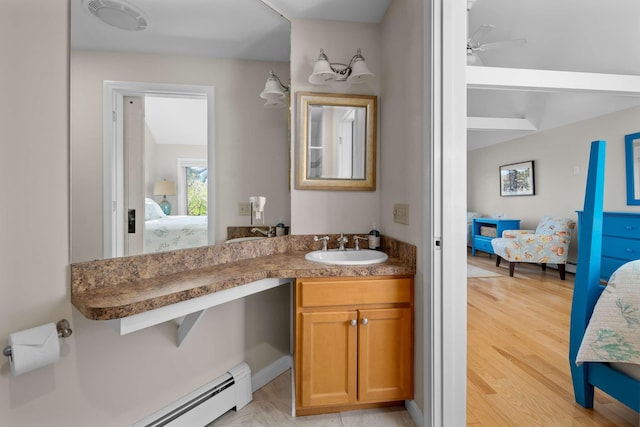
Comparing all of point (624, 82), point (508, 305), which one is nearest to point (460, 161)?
point (624, 82)

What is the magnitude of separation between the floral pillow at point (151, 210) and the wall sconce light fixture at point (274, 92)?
2.87 ft

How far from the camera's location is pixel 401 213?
1865mm

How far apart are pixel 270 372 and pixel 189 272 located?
925mm

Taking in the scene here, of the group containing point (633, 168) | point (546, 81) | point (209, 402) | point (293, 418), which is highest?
point (546, 81)

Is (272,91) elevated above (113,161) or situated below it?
above

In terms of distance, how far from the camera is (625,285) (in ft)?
4.91

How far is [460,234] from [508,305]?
239cm

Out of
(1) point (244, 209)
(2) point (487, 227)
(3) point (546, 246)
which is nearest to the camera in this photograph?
(1) point (244, 209)

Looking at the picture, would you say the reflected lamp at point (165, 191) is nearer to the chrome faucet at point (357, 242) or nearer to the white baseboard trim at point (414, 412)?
the chrome faucet at point (357, 242)

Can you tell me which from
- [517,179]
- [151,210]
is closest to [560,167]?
[517,179]

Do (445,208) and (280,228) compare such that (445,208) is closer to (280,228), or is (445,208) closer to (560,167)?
(280,228)

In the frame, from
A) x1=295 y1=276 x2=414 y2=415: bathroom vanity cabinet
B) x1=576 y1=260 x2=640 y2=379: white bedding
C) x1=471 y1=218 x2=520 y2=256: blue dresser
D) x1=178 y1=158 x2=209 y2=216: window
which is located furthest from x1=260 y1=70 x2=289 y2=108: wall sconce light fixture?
x1=471 y1=218 x2=520 y2=256: blue dresser

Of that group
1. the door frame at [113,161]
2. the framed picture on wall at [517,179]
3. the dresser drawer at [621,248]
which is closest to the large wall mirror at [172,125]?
the door frame at [113,161]

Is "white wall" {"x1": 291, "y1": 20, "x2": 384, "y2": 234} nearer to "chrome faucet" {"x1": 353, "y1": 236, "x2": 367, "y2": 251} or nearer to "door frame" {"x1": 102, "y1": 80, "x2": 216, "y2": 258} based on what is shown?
"chrome faucet" {"x1": 353, "y1": 236, "x2": 367, "y2": 251}
